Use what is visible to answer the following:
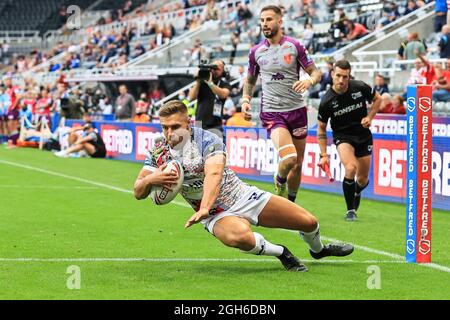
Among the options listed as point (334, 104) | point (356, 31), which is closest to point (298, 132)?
point (334, 104)

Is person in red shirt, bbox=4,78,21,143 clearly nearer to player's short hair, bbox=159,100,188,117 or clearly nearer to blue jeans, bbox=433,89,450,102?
blue jeans, bbox=433,89,450,102

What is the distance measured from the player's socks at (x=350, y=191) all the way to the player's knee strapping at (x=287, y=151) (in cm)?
96

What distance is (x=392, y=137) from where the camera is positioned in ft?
49.3

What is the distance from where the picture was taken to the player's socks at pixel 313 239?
8.20 m

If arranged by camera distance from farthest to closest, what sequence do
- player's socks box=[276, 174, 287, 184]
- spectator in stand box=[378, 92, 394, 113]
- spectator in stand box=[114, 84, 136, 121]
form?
1. spectator in stand box=[114, 84, 136, 121]
2. spectator in stand box=[378, 92, 394, 113]
3. player's socks box=[276, 174, 287, 184]

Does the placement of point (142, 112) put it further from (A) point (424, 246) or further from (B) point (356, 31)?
(A) point (424, 246)

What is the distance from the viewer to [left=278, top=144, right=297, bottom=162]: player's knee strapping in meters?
11.7

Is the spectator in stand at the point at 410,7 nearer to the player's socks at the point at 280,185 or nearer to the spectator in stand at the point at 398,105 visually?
the spectator in stand at the point at 398,105

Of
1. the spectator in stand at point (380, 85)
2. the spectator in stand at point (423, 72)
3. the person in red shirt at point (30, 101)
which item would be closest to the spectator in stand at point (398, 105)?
the spectator in stand at point (423, 72)

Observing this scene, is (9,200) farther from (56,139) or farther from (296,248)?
(56,139)

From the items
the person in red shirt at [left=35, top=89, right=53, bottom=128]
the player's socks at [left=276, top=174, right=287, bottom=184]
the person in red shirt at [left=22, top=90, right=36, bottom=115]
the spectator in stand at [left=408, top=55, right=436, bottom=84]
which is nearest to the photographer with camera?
the player's socks at [left=276, top=174, right=287, bottom=184]

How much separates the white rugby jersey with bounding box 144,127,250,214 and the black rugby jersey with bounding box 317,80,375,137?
457 centimetres
